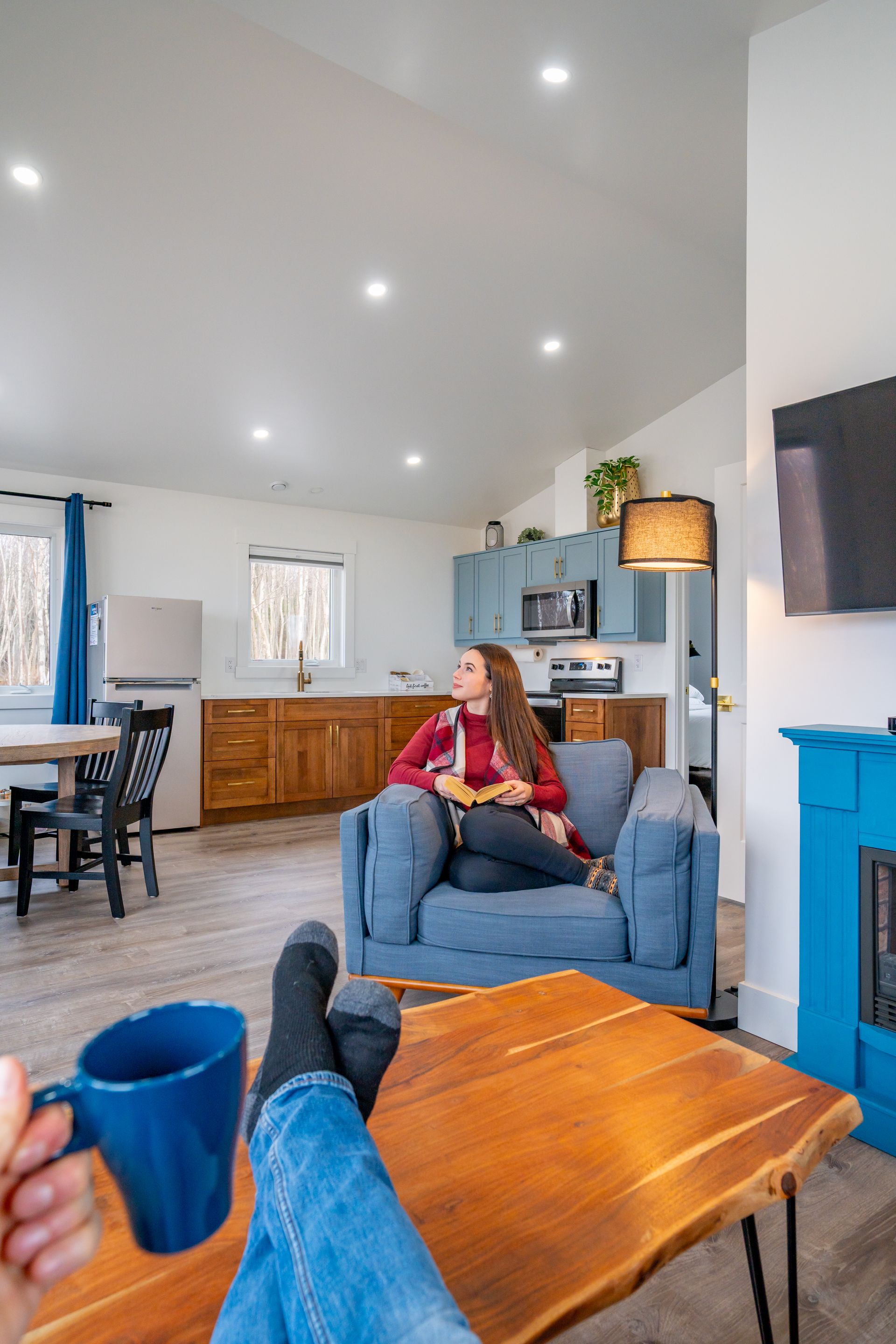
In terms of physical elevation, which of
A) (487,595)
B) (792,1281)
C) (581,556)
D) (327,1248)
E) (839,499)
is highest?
(581,556)

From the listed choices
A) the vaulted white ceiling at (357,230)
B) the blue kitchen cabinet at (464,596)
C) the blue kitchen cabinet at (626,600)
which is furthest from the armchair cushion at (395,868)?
the blue kitchen cabinet at (464,596)

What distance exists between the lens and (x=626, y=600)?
4.91 m

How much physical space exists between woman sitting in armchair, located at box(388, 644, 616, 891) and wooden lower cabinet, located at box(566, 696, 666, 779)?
2.02 meters

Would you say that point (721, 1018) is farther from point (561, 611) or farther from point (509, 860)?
point (561, 611)

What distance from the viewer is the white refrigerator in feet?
15.1

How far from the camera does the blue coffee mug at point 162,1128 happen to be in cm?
30

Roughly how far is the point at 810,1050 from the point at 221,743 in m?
4.05

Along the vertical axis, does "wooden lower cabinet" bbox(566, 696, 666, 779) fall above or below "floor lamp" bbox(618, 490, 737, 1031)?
below

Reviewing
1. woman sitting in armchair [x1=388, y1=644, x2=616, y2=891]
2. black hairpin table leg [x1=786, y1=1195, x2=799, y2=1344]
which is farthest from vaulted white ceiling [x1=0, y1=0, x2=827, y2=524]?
black hairpin table leg [x1=786, y1=1195, x2=799, y2=1344]

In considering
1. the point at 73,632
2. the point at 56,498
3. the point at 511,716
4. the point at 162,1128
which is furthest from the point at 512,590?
the point at 162,1128

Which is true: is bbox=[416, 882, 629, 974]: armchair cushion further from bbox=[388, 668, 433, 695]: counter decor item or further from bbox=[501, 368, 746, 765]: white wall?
bbox=[388, 668, 433, 695]: counter decor item

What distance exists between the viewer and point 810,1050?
1873mm

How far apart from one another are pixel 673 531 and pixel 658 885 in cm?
118

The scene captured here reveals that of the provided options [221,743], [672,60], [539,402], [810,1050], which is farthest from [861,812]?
[221,743]
